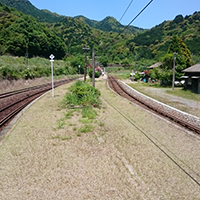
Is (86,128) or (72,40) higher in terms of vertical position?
(72,40)

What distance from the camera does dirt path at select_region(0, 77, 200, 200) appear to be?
13.9ft

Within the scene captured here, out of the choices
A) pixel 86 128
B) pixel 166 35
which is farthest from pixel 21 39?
pixel 166 35

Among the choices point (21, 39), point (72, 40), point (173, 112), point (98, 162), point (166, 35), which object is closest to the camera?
point (98, 162)

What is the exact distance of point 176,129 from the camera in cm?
902

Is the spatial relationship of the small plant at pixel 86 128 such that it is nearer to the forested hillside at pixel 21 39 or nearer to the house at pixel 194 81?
the house at pixel 194 81

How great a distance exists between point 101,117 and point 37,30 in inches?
2364

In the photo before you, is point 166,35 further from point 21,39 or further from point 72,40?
point 21,39

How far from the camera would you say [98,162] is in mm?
5531

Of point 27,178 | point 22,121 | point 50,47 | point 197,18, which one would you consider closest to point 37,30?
point 50,47

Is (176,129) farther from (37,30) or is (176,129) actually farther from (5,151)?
(37,30)

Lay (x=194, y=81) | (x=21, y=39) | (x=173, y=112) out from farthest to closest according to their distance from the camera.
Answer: (x=21, y=39)
(x=194, y=81)
(x=173, y=112)

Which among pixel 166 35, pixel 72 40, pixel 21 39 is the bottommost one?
pixel 21 39

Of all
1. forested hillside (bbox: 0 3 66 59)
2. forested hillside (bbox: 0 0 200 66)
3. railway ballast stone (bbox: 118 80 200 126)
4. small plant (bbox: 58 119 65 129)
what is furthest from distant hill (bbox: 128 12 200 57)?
small plant (bbox: 58 119 65 129)

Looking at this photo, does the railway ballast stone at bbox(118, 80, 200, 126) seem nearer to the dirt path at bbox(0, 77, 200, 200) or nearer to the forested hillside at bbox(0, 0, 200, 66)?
the dirt path at bbox(0, 77, 200, 200)
